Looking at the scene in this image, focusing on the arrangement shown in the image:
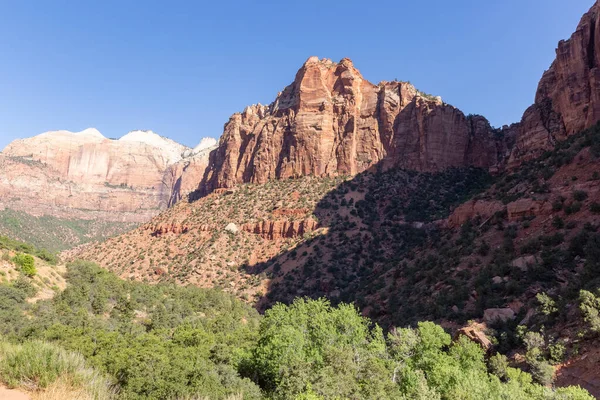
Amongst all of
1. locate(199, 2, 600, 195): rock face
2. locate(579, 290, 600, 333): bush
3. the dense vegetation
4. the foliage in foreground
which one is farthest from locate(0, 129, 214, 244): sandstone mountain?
locate(579, 290, 600, 333): bush

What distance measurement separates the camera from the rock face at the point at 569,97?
138ft

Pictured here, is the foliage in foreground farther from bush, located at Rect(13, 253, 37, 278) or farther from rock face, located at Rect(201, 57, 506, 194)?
rock face, located at Rect(201, 57, 506, 194)

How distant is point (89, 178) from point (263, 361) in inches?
7217

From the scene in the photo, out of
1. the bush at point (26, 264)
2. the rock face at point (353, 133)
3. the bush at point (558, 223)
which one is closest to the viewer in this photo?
the bush at point (558, 223)

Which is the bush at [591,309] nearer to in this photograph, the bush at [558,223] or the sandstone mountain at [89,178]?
the bush at [558,223]

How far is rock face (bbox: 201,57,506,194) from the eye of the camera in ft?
225

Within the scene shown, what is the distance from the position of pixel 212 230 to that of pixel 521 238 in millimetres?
51087

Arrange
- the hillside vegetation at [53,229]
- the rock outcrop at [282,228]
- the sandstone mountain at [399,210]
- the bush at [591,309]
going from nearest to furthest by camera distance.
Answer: the bush at [591,309]
the sandstone mountain at [399,210]
the rock outcrop at [282,228]
the hillside vegetation at [53,229]

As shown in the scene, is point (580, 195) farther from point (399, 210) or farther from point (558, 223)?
point (399, 210)

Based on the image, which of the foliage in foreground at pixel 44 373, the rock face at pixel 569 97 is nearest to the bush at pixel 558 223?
the rock face at pixel 569 97

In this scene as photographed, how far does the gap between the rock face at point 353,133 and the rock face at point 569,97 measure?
649 inches

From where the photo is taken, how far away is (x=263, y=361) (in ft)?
47.1

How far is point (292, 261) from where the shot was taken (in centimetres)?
5150

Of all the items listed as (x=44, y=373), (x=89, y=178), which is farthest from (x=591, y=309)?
(x=89, y=178)
